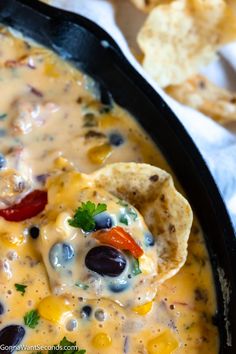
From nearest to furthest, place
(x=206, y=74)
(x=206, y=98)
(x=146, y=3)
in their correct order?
(x=146, y=3) < (x=206, y=98) < (x=206, y=74)

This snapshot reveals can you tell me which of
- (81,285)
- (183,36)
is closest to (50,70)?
(183,36)

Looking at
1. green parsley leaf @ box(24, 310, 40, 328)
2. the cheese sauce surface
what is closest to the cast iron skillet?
the cheese sauce surface

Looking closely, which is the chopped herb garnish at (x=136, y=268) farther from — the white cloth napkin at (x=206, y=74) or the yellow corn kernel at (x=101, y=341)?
the white cloth napkin at (x=206, y=74)

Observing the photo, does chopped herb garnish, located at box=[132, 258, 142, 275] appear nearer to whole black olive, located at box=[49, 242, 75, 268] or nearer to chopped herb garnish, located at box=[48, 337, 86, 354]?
whole black olive, located at box=[49, 242, 75, 268]

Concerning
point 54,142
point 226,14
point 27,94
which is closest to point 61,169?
point 54,142

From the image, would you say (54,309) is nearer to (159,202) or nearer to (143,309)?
(143,309)

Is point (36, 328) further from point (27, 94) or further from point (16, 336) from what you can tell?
point (27, 94)
